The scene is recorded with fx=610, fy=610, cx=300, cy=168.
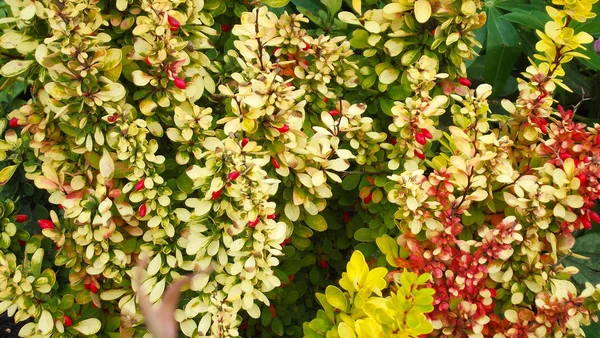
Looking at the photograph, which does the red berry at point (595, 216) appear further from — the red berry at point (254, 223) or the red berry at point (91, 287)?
the red berry at point (91, 287)

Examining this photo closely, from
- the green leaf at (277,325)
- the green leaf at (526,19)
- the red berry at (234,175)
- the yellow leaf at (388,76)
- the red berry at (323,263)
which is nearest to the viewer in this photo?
the red berry at (234,175)

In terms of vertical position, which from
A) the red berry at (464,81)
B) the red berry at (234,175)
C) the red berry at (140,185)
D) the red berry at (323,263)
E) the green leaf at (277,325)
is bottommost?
the green leaf at (277,325)

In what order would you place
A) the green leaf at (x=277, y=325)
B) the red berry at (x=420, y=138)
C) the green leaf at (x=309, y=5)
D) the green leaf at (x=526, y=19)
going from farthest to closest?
the green leaf at (x=309, y=5) < the green leaf at (x=526, y=19) < the green leaf at (x=277, y=325) < the red berry at (x=420, y=138)

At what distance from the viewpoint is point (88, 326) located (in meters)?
1.55

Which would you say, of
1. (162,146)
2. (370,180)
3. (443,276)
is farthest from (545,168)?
(162,146)

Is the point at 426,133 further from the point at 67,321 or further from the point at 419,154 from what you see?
the point at 67,321

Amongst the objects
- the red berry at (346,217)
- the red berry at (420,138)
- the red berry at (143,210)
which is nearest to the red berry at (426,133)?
the red berry at (420,138)

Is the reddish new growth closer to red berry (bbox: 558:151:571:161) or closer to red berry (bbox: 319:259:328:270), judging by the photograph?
red berry (bbox: 558:151:571:161)

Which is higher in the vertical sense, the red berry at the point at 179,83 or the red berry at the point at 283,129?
the red berry at the point at 179,83

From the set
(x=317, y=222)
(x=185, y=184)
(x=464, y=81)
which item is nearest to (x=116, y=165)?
(x=185, y=184)

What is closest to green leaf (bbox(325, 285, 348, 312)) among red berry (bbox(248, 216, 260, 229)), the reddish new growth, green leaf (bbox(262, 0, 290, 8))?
red berry (bbox(248, 216, 260, 229))

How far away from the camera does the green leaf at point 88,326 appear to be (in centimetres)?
155

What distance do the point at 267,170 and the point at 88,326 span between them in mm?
607

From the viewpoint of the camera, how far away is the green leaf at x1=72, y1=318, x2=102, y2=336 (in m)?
1.55
